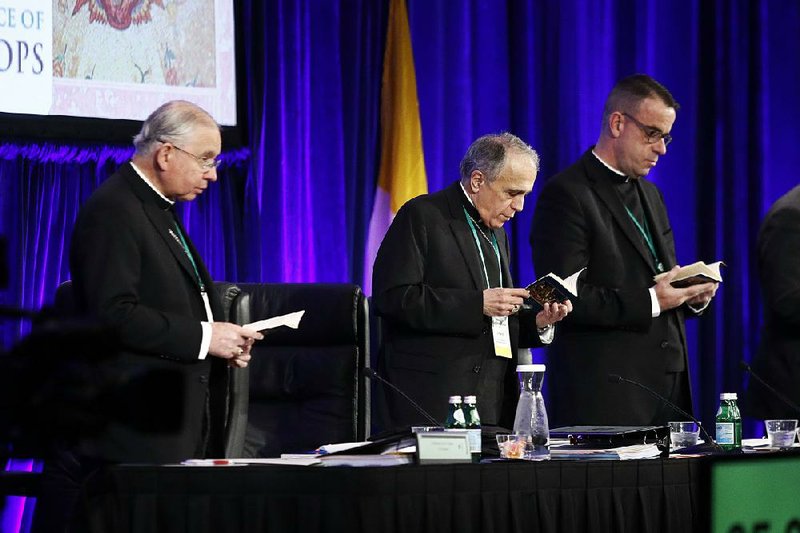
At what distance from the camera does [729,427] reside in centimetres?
306

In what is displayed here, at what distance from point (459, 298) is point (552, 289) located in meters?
0.28

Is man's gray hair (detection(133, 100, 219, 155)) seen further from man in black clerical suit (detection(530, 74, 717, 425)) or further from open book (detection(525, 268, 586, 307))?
man in black clerical suit (detection(530, 74, 717, 425))

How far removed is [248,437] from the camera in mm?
3912

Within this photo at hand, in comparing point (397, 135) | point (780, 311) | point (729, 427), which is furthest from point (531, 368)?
point (397, 135)

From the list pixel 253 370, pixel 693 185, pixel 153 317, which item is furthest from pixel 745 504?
pixel 693 185

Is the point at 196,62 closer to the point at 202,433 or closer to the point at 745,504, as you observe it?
the point at 202,433

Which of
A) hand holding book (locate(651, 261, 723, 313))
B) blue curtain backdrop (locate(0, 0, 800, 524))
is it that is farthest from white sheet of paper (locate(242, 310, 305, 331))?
blue curtain backdrop (locate(0, 0, 800, 524))

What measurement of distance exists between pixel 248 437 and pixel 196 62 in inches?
71.9

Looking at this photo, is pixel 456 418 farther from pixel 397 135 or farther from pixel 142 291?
pixel 397 135

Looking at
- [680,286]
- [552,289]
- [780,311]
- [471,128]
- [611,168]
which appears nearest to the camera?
[552,289]

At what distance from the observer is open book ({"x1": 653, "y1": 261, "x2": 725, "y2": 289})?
12.2 ft

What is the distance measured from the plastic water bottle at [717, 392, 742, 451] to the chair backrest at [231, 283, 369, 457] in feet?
4.13

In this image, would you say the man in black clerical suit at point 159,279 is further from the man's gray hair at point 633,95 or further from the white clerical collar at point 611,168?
the man's gray hair at point 633,95

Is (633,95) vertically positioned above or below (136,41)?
below
